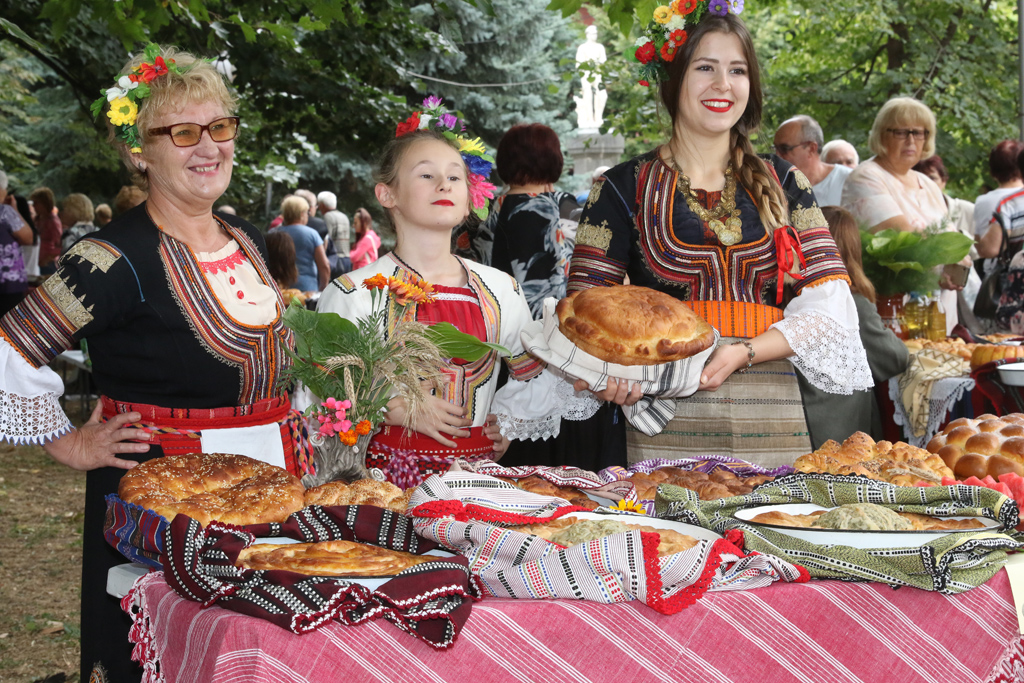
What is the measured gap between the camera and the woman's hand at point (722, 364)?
2305 mm

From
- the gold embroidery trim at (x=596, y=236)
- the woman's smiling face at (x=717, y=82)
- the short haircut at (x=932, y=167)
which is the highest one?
the short haircut at (x=932, y=167)

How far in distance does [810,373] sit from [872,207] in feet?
11.0

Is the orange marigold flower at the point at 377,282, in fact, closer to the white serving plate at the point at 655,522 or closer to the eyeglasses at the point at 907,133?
the white serving plate at the point at 655,522

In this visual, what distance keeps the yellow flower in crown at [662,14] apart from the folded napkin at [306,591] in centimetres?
172

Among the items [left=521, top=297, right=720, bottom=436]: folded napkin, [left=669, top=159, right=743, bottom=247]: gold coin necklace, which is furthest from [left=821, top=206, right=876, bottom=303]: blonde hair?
[left=521, top=297, right=720, bottom=436]: folded napkin

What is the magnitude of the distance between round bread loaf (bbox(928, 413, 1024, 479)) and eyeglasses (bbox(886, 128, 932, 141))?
11.2 ft

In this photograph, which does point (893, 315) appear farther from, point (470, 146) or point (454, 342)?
point (454, 342)

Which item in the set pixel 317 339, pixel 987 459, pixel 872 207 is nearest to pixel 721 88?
pixel 987 459

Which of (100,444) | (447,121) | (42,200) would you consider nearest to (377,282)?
(447,121)

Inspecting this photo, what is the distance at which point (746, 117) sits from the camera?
269 centimetres

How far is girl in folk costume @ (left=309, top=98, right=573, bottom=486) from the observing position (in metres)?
2.39

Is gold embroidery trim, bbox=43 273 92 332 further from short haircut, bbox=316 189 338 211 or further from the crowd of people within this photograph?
short haircut, bbox=316 189 338 211

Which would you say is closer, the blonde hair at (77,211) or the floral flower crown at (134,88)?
the floral flower crown at (134,88)

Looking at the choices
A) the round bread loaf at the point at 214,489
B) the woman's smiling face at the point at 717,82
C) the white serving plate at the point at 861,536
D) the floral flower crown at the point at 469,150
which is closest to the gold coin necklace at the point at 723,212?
the woman's smiling face at the point at 717,82
